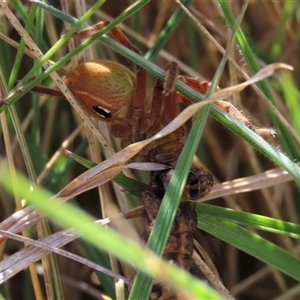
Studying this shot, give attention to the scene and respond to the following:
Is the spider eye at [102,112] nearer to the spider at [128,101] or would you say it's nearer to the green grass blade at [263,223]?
the spider at [128,101]

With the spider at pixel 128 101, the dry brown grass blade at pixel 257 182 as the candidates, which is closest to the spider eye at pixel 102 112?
the spider at pixel 128 101

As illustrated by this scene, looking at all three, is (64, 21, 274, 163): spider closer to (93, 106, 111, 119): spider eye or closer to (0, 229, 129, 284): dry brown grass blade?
(93, 106, 111, 119): spider eye

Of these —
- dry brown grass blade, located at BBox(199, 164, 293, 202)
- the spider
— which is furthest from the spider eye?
dry brown grass blade, located at BBox(199, 164, 293, 202)

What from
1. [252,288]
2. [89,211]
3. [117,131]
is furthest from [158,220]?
[252,288]

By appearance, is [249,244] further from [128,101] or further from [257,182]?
[128,101]

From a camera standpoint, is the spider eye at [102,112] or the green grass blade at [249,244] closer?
the green grass blade at [249,244]

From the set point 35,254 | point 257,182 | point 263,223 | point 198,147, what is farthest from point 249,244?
point 198,147

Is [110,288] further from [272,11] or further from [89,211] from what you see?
[272,11]

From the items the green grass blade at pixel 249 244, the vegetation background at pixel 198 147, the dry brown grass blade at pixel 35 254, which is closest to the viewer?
the dry brown grass blade at pixel 35 254
